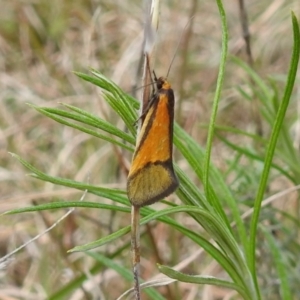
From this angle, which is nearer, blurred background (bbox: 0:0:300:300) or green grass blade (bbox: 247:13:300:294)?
green grass blade (bbox: 247:13:300:294)

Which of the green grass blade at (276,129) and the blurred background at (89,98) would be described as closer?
the green grass blade at (276,129)

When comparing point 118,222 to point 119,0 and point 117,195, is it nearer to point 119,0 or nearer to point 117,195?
point 117,195

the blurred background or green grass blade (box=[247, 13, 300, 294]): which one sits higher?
the blurred background

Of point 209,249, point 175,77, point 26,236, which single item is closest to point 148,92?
point 209,249

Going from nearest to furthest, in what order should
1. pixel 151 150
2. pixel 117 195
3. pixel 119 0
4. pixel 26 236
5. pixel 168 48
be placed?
pixel 151 150 → pixel 117 195 → pixel 26 236 → pixel 168 48 → pixel 119 0

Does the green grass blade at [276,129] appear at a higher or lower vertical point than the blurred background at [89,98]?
lower

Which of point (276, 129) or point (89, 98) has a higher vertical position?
point (89, 98)

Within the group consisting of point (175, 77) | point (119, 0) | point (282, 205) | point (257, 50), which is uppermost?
point (119, 0)

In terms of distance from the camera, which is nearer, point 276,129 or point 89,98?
point 276,129
